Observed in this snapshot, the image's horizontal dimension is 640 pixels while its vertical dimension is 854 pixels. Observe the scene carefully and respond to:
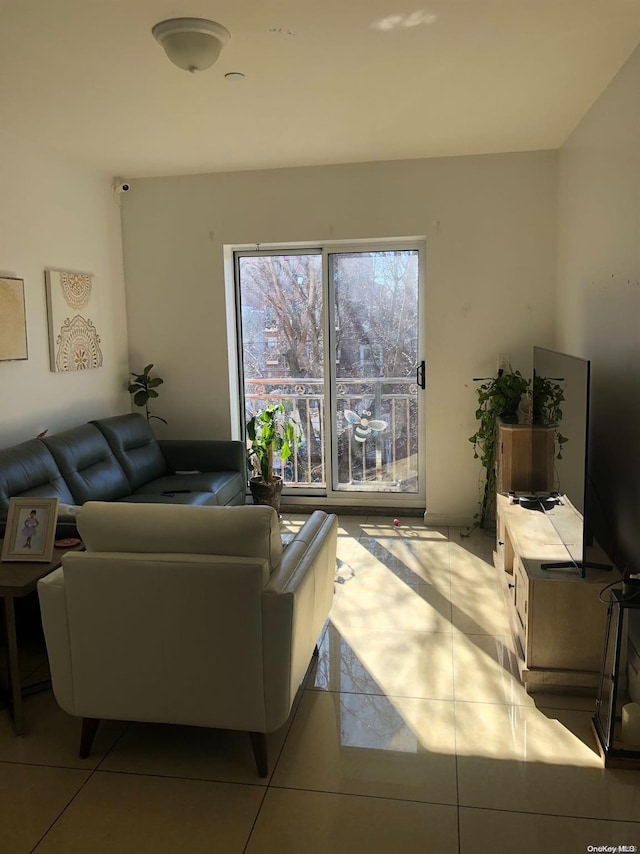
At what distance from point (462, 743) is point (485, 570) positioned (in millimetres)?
1792

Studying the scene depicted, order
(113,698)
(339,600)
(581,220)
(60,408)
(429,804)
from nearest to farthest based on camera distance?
(429,804)
(113,698)
(339,600)
(581,220)
(60,408)

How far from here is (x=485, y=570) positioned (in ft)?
13.7

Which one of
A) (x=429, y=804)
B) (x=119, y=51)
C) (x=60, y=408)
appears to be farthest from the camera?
(x=60, y=408)

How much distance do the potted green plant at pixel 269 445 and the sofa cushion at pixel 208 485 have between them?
223 mm

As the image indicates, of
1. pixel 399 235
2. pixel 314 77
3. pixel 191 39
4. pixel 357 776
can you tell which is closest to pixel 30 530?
pixel 357 776

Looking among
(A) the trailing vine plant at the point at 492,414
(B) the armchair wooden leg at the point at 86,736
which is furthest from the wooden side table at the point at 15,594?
(A) the trailing vine plant at the point at 492,414

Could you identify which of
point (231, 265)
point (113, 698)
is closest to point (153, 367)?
point (231, 265)

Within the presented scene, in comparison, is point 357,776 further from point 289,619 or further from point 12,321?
point 12,321

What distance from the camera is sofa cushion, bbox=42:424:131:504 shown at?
3877 millimetres

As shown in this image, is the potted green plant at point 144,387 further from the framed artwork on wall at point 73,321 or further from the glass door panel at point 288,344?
the glass door panel at point 288,344

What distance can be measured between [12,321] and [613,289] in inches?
128

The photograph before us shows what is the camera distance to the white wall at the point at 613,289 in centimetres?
290

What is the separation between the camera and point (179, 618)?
2.23 m

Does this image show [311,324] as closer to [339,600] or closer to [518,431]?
[518,431]
